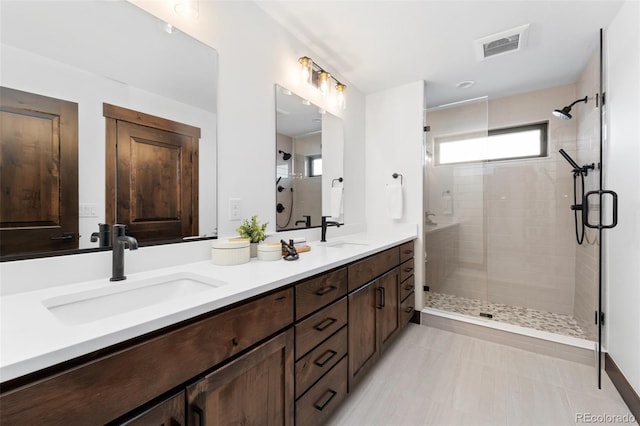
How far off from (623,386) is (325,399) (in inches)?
68.5

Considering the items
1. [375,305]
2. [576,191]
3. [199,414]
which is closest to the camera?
[199,414]

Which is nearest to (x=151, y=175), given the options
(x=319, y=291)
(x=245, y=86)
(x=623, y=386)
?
(x=245, y=86)

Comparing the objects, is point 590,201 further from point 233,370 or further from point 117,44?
point 117,44

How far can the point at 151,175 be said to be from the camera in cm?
118

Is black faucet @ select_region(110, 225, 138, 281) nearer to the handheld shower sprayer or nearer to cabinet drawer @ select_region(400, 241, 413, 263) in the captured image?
cabinet drawer @ select_region(400, 241, 413, 263)

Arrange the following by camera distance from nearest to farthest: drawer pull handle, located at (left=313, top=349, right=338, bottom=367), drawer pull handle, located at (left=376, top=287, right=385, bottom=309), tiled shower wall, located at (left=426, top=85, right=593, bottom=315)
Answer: drawer pull handle, located at (left=313, top=349, right=338, bottom=367)
drawer pull handle, located at (left=376, top=287, right=385, bottom=309)
tiled shower wall, located at (left=426, top=85, right=593, bottom=315)

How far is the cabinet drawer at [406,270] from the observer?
2262mm

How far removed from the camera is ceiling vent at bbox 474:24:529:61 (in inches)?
74.0

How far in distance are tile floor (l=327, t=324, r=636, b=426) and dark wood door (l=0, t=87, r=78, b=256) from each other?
5.00 ft

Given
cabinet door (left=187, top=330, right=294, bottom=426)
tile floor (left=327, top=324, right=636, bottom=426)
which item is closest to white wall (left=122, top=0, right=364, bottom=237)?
cabinet door (left=187, top=330, right=294, bottom=426)

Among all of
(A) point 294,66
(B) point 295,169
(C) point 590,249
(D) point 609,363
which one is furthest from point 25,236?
(C) point 590,249

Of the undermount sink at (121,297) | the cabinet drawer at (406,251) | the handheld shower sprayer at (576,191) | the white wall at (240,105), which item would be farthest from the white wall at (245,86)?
the handheld shower sprayer at (576,191)

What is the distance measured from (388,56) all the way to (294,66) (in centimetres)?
79

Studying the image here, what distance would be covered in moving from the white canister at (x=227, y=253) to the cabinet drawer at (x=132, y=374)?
0.42 meters
